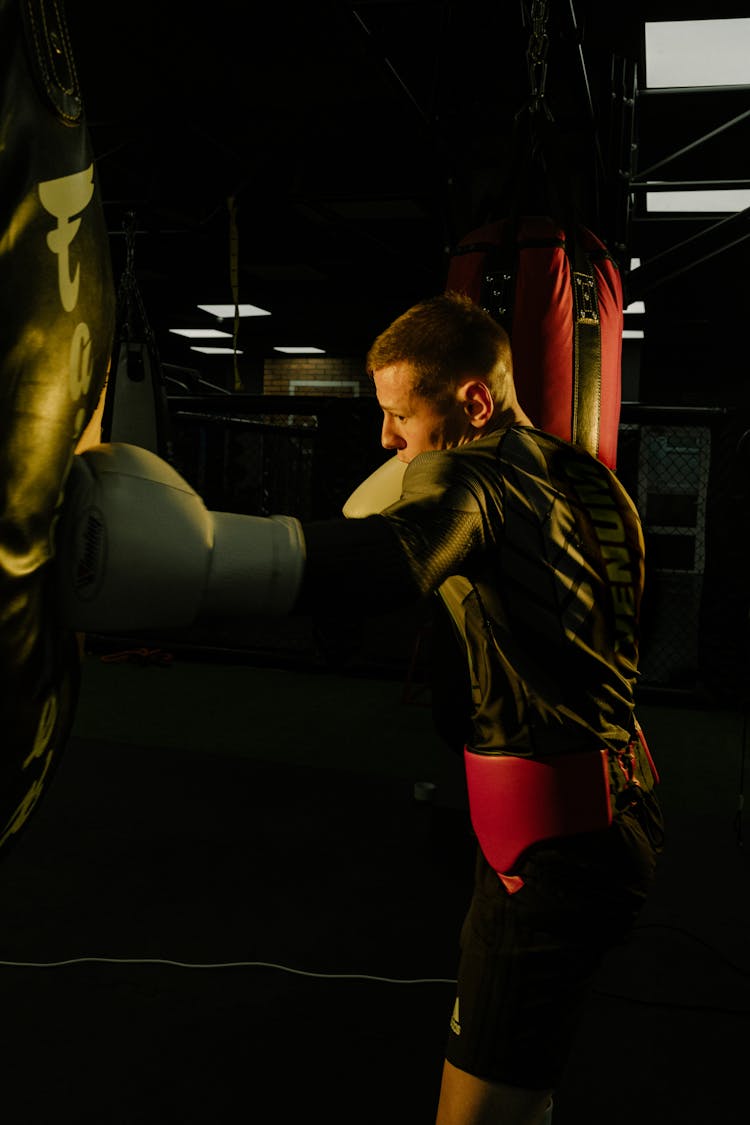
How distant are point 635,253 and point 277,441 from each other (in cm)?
393

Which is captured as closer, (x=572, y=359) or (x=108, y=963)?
(x=572, y=359)

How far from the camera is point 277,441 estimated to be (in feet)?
23.6

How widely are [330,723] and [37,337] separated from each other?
177 inches

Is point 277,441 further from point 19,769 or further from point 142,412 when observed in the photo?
point 19,769

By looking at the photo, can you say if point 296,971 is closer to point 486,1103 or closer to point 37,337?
point 486,1103

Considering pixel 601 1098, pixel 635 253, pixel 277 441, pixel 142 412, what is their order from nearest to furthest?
pixel 601 1098 → pixel 142 412 → pixel 277 441 → pixel 635 253

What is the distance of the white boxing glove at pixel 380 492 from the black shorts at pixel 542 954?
1.66 ft

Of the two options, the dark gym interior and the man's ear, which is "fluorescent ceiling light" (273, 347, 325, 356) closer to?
the dark gym interior

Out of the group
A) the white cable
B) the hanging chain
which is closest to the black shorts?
the white cable

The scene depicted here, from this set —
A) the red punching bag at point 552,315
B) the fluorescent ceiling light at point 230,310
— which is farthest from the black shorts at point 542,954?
the fluorescent ceiling light at point 230,310

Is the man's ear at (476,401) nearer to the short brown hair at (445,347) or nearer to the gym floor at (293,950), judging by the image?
the short brown hair at (445,347)

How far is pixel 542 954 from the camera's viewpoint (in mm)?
1113

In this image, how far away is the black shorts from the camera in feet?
3.65

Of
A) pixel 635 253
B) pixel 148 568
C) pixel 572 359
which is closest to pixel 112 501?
pixel 148 568
